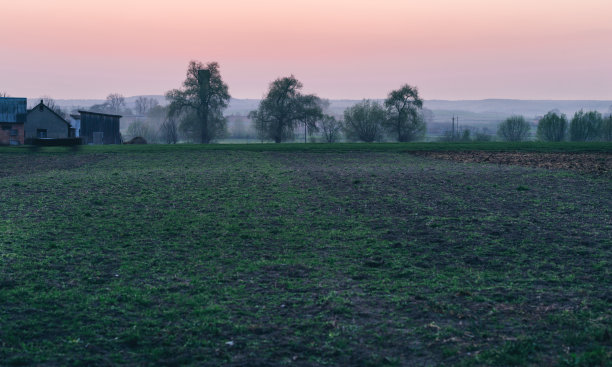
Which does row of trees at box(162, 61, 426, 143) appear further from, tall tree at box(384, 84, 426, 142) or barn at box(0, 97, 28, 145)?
barn at box(0, 97, 28, 145)

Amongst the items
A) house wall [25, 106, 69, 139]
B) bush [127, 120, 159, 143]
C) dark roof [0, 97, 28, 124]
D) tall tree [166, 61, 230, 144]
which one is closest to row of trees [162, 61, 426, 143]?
tall tree [166, 61, 230, 144]

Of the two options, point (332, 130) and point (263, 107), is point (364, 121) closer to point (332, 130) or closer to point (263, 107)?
point (332, 130)

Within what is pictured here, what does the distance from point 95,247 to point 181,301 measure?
4.47m

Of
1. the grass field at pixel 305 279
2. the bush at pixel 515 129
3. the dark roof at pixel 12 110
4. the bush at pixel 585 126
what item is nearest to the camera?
the grass field at pixel 305 279

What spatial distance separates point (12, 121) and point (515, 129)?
10366cm

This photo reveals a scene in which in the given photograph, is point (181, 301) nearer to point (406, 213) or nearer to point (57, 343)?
point (57, 343)

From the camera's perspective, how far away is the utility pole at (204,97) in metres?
90.5

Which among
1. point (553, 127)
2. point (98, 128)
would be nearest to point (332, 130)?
point (553, 127)

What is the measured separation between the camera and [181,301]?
26.4 ft

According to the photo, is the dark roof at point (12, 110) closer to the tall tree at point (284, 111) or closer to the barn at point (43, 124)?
the barn at point (43, 124)

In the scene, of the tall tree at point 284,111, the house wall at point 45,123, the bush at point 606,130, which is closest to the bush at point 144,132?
the tall tree at point 284,111

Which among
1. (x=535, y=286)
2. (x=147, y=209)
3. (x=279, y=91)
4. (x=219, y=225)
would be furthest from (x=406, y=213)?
(x=279, y=91)

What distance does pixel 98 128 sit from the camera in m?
77.7

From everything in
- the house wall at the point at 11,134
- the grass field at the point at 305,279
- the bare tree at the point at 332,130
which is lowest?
the grass field at the point at 305,279
